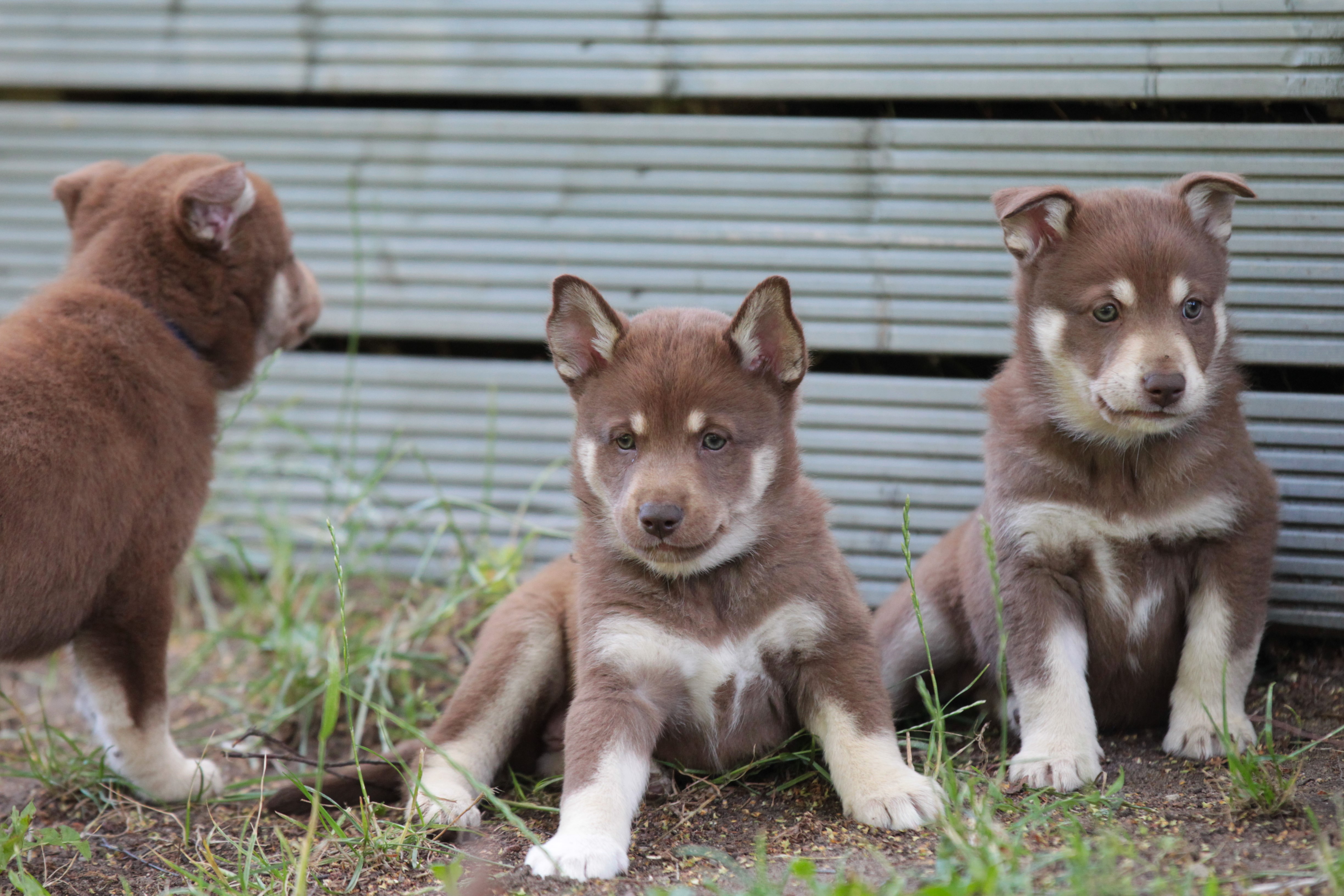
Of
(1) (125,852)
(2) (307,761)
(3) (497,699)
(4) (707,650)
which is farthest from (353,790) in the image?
(4) (707,650)

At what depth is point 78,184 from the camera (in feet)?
14.9

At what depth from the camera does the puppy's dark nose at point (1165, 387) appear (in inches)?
136

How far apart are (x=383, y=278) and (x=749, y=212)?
179cm

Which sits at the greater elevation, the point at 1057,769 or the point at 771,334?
the point at 771,334

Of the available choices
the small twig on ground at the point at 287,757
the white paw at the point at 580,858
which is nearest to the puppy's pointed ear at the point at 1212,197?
the white paw at the point at 580,858

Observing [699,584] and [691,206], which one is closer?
[699,584]

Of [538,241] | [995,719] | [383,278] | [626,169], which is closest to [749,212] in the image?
[626,169]

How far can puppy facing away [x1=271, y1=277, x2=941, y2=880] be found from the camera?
3.36 m

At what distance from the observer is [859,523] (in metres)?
5.11

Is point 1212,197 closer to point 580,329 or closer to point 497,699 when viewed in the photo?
point 580,329

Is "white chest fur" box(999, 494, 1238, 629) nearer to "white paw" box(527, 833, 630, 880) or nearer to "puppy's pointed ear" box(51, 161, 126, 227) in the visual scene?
"white paw" box(527, 833, 630, 880)

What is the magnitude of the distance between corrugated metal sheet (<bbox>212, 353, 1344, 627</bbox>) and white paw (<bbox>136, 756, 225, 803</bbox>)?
4.74 ft

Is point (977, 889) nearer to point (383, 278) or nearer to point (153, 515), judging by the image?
point (153, 515)

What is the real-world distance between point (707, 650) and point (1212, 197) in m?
2.12
